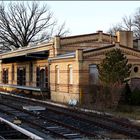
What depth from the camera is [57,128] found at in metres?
18.3

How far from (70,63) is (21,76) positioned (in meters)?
18.3

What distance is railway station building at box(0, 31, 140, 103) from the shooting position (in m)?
30.8

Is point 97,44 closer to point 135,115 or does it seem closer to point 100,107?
point 100,107

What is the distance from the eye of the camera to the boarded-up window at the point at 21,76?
4778cm

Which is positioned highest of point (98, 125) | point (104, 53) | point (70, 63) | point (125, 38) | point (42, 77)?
point (125, 38)

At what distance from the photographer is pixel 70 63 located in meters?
31.9

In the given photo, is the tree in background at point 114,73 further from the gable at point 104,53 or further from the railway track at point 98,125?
the gable at point 104,53

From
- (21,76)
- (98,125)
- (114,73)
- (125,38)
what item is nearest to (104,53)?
(114,73)

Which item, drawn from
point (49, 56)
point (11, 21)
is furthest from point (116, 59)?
point (11, 21)

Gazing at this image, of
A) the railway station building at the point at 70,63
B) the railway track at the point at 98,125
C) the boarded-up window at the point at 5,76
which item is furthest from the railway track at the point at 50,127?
the boarded-up window at the point at 5,76

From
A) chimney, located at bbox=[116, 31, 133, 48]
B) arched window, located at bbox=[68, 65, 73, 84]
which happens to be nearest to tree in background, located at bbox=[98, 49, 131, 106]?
arched window, located at bbox=[68, 65, 73, 84]

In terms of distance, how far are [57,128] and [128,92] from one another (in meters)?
12.9

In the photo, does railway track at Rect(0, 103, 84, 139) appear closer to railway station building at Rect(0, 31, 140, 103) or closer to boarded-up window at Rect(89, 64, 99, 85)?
railway station building at Rect(0, 31, 140, 103)

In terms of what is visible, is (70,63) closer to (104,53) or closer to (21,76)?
(104,53)
